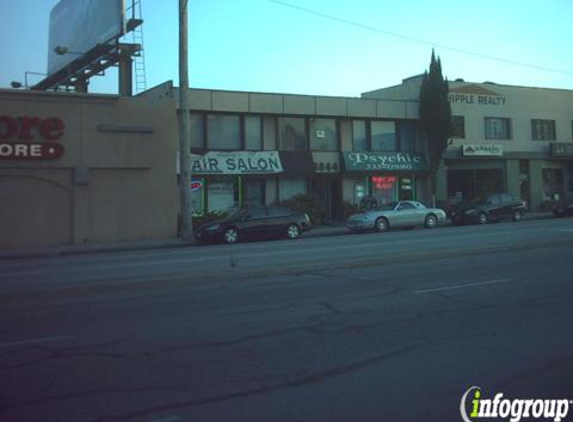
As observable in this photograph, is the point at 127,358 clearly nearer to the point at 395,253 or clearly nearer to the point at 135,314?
the point at 135,314

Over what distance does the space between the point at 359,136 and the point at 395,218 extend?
→ 779cm

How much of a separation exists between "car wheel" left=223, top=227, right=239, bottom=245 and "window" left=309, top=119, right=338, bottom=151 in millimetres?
10244

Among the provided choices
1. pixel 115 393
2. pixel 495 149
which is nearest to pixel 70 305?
pixel 115 393

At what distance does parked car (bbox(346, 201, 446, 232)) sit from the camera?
2725 cm

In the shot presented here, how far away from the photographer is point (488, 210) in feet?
102

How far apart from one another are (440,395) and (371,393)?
1.87ft

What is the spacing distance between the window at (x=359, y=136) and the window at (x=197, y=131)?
8631 millimetres

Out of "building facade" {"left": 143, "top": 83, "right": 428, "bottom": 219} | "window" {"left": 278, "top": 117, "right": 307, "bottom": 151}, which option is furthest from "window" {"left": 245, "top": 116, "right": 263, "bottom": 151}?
"window" {"left": 278, "top": 117, "right": 307, "bottom": 151}

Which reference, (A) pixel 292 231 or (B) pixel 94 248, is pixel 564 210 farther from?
(B) pixel 94 248

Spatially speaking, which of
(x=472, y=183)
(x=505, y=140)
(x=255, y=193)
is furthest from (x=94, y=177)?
(x=505, y=140)

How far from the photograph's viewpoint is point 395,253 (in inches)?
614

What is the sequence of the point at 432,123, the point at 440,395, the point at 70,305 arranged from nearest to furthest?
the point at 440,395 < the point at 70,305 < the point at 432,123

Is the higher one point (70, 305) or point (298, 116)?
point (298, 116)

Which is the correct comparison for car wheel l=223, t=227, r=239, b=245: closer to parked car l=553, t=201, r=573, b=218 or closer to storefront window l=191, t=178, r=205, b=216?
storefront window l=191, t=178, r=205, b=216
